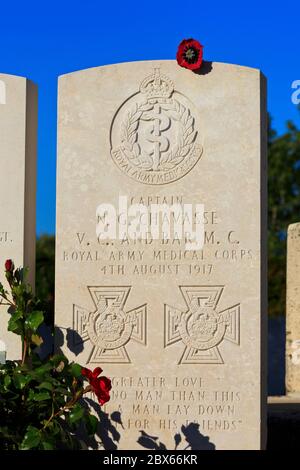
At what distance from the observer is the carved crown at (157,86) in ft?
20.0

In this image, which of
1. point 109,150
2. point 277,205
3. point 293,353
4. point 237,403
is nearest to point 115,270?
point 109,150

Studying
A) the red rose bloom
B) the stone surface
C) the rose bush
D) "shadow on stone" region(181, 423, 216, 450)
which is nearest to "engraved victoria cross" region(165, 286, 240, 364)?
"shadow on stone" region(181, 423, 216, 450)

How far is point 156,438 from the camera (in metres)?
5.98

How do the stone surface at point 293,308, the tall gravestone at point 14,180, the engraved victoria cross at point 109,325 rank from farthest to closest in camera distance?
the stone surface at point 293,308 → the tall gravestone at point 14,180 → the engraved victoria cross at point 109,325

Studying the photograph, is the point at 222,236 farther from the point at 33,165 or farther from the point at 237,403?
the point at 33,165

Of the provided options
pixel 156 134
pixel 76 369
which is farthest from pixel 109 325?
pixel 156 134

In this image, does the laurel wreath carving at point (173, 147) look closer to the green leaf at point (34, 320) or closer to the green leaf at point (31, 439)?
the green leaf at point (34, 320)

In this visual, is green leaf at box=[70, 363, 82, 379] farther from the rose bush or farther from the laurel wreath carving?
the laurel wreath carving

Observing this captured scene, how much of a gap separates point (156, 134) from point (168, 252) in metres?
0.87

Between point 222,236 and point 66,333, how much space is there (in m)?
1.34

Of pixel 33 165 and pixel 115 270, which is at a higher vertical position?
pixel 33 165

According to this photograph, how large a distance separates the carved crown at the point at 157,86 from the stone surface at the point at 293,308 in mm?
3406

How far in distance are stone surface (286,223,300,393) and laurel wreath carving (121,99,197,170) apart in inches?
130

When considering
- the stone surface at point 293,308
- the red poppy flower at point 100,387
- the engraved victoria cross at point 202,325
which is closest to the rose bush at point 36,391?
the red poppy flower at point 100,387
